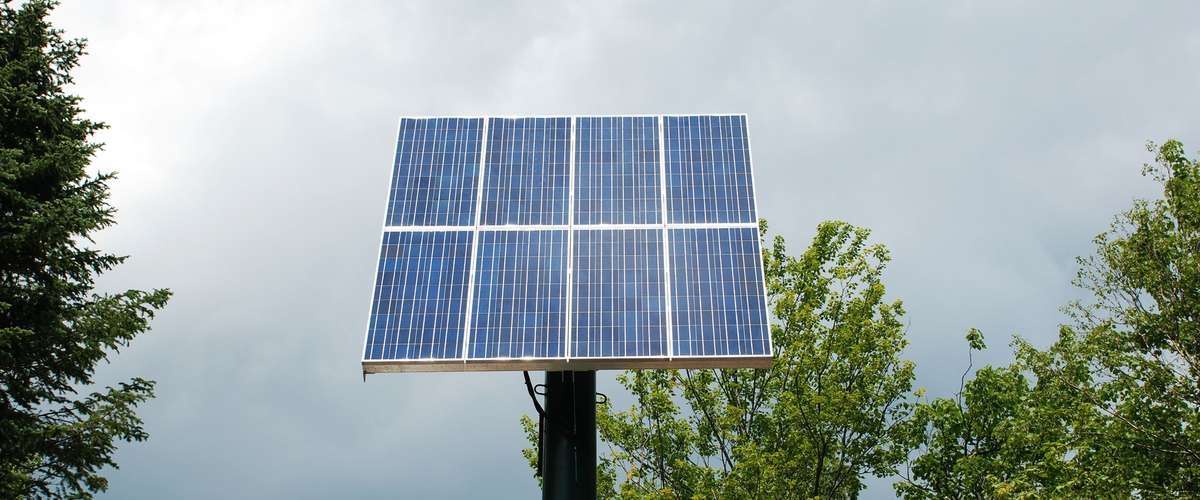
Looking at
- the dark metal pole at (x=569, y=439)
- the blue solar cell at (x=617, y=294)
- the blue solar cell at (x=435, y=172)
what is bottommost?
the dark metal pole at (x=569, y=439)

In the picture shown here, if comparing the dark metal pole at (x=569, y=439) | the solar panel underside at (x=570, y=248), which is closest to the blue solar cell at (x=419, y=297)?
the solar panel underside at (x=570, y=248)

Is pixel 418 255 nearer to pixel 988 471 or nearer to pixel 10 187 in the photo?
pixel 10 187

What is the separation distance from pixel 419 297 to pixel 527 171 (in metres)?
3.41

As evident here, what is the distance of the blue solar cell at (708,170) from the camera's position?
651 inches

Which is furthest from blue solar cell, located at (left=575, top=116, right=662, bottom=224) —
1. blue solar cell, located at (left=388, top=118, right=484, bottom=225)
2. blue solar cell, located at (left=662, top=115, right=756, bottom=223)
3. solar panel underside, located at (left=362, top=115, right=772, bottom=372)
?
blue solar cell, located at (left=388, top=118, right=484, bottom=225)

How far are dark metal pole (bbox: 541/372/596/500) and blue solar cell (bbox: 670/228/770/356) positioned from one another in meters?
2.34

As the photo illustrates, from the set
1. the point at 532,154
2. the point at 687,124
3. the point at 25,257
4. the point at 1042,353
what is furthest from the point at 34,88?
the point at 1042,353

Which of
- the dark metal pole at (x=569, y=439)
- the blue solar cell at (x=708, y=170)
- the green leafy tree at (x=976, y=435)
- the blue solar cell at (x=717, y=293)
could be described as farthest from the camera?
the green leafy tree at (x=976, y=435)

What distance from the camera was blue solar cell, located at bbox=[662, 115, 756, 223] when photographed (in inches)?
651

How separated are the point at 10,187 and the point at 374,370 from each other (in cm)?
679

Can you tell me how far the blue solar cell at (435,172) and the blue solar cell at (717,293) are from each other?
3.96 metres

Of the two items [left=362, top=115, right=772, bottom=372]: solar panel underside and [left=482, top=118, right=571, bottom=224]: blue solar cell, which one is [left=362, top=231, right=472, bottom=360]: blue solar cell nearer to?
[left=362, top=115, right=772, bottom=372]: solar panel underside

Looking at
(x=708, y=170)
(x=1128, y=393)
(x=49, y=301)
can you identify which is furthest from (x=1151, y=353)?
(x=49, y=301)

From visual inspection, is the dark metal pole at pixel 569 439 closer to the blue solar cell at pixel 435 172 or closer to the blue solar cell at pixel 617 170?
the blue solar cell at pixel 617 170
